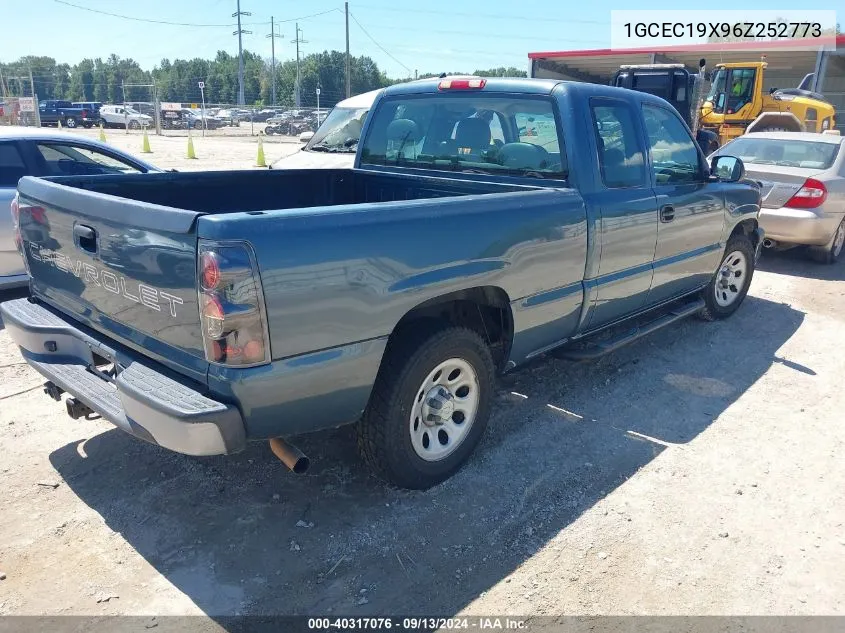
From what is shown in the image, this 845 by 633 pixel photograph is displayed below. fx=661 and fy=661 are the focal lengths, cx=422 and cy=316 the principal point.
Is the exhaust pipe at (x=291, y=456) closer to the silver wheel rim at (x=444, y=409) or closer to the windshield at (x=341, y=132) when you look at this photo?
the silver wheel rim at (x=444, y=409)

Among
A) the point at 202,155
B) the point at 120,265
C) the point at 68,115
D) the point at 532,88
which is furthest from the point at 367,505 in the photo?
the point at 68,115

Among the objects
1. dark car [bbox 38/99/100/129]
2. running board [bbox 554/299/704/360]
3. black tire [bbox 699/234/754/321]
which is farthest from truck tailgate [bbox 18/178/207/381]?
dark car [bbox 38/99/100/129]

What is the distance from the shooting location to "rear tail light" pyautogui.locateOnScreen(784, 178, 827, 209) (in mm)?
8195

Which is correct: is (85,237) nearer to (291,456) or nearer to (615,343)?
(291,456)

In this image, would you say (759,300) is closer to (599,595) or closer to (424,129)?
(424,129)

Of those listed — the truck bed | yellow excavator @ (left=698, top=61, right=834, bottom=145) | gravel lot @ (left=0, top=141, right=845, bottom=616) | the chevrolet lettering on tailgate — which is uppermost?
yellow excavator @ (left=698, top=61, right=834, bottom=145)

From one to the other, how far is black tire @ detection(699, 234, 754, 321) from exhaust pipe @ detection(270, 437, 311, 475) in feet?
14.4

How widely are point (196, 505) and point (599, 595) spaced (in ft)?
6.42

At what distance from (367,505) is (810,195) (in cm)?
750

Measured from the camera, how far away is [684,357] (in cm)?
548

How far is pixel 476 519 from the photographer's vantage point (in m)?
3.24

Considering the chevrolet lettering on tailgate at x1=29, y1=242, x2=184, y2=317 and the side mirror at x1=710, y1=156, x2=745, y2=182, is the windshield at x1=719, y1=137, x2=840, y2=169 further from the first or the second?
the chevrolet lettering on tailgate at x1=29, y1=242, x2=184, y2=317

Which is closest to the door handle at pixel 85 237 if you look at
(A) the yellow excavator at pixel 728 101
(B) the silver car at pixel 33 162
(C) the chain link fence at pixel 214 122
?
(B) the silver car at pixel 33 162

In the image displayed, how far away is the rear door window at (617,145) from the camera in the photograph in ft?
13.6
